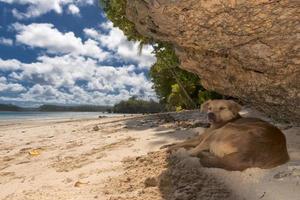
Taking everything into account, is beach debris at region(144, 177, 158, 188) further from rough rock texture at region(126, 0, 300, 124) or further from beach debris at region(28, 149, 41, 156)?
beach debris at region(28, 149, 41, 156)

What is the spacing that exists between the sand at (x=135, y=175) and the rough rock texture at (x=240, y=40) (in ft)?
3.46

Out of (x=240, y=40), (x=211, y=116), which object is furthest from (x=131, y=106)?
(x=240, y=40)

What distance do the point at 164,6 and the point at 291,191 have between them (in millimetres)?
2654

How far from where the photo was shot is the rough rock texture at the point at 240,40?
4.44 m

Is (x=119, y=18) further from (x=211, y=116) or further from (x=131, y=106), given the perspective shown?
(x=131, y=106)

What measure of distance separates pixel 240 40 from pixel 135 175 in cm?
252

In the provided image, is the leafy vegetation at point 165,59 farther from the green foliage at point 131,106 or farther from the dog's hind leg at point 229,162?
the green foliage at point 131,106

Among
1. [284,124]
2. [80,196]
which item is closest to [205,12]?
[80,196]

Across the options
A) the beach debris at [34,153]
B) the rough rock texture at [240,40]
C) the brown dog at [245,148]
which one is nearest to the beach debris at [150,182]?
the brown dog at [245,148]

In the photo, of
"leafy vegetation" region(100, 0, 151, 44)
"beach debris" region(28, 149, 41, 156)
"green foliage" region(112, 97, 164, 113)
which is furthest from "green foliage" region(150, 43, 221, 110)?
"green foliage" region(112, 97, 164, 113)

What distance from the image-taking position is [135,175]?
229 inches

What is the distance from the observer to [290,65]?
16.7ft

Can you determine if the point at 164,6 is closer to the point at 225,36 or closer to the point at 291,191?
the point at 225,36

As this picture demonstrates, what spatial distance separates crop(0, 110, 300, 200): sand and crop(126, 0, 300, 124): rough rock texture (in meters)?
1.05
